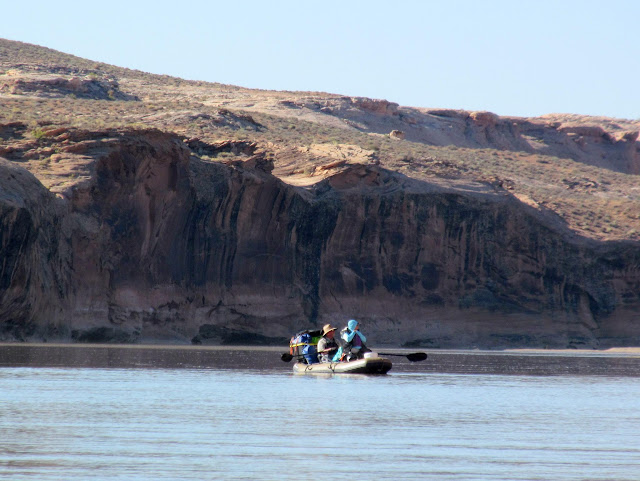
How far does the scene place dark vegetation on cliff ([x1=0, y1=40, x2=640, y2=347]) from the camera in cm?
6450

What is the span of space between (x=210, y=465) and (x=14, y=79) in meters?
91.9

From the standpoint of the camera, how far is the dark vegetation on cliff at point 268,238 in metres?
64.5

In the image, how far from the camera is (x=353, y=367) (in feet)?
123

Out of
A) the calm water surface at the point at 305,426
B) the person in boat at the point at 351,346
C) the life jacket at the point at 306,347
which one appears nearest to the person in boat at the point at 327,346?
the life jacket at the point at 306,347

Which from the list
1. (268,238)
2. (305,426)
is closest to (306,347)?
(305,426)

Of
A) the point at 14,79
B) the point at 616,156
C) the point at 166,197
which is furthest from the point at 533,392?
the point at 616,156

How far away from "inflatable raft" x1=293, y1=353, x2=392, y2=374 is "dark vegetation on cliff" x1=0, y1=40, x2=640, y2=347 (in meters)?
23.1

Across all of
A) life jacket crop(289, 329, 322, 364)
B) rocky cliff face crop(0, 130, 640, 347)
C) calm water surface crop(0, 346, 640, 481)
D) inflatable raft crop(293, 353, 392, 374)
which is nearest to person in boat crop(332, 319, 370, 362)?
inflatable raft crop(293, 353, 392, 374)

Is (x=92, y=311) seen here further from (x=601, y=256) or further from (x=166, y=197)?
(x=601, y=256)

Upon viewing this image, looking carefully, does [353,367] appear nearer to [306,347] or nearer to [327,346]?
[327,346]

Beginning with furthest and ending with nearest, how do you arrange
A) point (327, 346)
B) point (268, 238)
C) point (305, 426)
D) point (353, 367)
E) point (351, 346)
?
point (268, 238), point (327, 346), point (351, 346), point (353, 367), point (305, 426)

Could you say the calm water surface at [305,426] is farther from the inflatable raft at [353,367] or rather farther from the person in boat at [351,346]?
the person in boat at [351,346]

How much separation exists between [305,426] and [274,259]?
53.7 metres

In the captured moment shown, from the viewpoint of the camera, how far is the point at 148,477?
49.3ft
